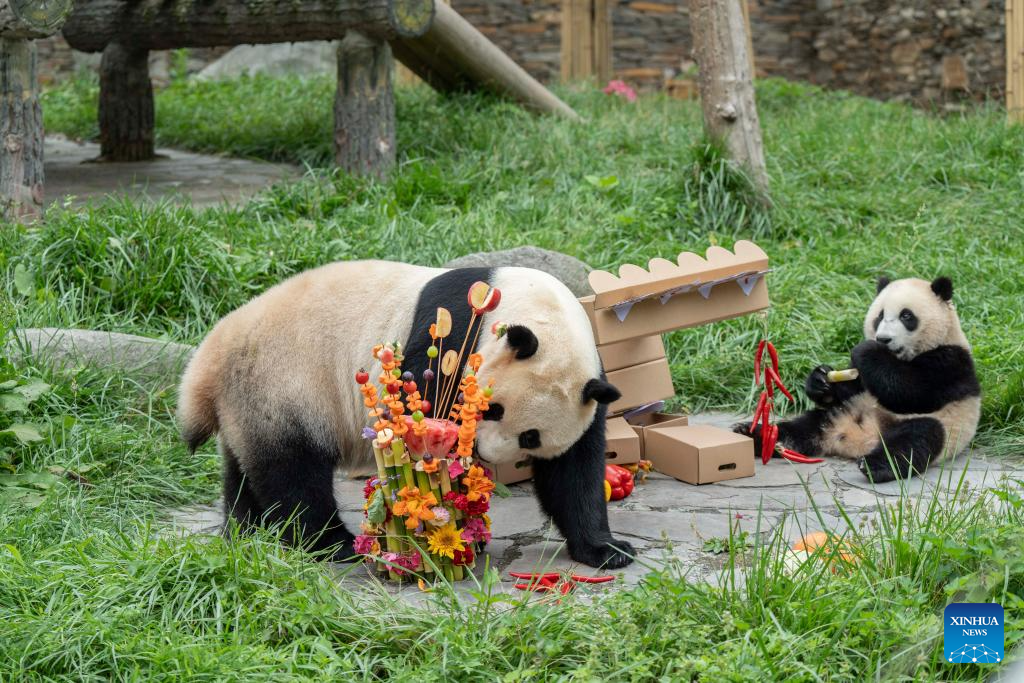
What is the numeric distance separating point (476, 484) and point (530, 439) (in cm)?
23

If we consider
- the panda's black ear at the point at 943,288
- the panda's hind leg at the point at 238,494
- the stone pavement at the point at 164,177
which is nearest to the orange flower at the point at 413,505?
the panda's hind leg at the point at 238,494

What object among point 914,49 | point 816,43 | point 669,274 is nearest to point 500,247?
point 669,274

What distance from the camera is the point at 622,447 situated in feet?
13.9

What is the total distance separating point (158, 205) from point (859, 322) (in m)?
3.77

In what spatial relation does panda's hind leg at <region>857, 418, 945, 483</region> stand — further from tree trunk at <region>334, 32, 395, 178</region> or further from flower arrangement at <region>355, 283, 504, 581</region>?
tree trunk at <region>334, 32, 395, 178</region>

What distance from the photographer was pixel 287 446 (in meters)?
3.31

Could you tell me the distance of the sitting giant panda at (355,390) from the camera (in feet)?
10.2

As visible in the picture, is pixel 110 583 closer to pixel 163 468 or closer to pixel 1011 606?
pixel 163 468

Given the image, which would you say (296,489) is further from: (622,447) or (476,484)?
(622,447)

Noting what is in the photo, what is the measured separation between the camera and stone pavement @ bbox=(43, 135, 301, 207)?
7078 mm

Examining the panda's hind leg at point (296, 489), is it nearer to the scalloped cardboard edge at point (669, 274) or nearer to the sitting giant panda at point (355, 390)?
the sitting giant panda at point (355, 390)

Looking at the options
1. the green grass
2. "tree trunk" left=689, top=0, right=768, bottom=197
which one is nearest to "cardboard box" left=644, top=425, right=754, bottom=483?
the green grass

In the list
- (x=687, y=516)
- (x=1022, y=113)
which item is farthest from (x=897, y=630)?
(x=1022, y=113)

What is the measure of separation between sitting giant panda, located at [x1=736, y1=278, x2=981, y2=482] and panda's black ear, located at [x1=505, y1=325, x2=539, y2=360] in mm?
1764
